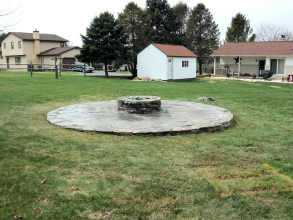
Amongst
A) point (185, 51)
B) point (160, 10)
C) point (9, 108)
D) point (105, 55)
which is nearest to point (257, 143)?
point (9, 108)

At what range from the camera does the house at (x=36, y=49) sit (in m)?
36.9

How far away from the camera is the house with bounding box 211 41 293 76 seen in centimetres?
2611

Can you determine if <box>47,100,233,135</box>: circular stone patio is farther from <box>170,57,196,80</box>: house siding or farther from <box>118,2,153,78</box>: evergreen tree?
<box>118,2,153,78</box>: evergreen tree

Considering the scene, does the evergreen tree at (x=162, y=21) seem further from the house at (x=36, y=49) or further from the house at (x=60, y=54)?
the house at (x=36, y=49)

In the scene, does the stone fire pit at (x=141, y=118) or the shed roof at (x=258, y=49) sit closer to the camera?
the stone fire pit at (x=141, y=118)

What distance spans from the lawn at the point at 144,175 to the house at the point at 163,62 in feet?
61.9

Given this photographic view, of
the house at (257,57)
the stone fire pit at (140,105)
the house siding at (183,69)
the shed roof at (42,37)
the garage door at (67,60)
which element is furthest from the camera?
the shed roof at (42,37)

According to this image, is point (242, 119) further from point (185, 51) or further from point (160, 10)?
point (160, 10)

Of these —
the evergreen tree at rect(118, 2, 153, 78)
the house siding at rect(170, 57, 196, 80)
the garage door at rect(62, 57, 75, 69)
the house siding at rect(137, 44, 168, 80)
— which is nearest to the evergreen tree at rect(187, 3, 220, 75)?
the evergreen tree at rect(118, 2, 153, 78)

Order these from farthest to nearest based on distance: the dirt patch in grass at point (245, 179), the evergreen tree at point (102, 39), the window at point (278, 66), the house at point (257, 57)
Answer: the window at point (278, 66) → the house at point (257, 57) → the evergreen tree at point (102, 39) → the dirt patch in grass at point (245, 179)

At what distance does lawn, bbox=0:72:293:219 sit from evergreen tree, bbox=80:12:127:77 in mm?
20024

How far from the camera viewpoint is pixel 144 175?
11.5 feet

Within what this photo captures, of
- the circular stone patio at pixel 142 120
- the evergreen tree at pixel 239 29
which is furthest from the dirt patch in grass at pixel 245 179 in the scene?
the evergreen tree at pixel 239 29

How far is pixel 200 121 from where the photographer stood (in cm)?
623
